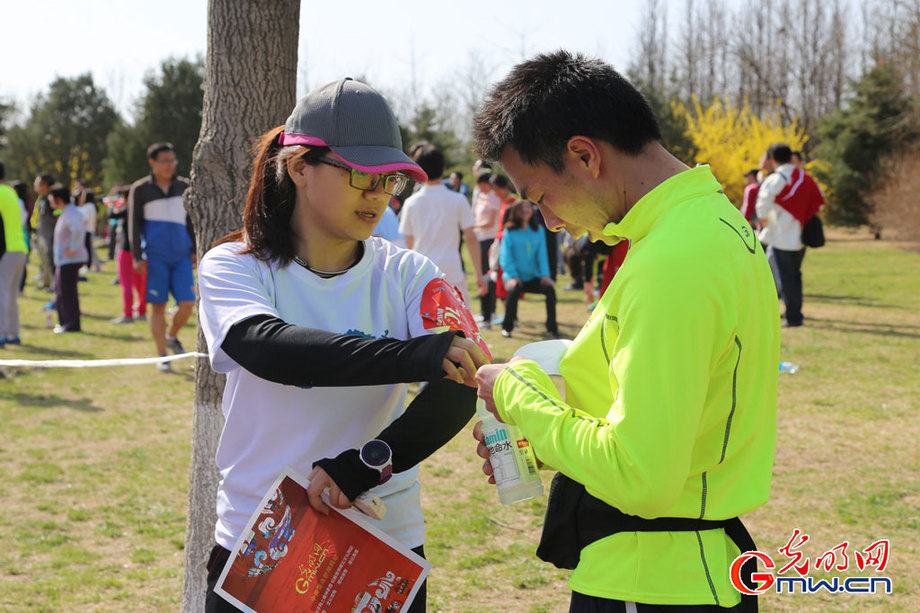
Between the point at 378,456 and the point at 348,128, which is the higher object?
the point at 348,128

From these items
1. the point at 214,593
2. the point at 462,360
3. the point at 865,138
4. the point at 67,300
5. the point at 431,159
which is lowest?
the point at 67,300

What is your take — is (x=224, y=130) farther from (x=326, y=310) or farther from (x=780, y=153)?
(x=780, y=153)

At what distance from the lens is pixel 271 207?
214 cm

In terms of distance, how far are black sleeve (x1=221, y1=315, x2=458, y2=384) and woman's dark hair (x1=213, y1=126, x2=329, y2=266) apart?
320 millimetres

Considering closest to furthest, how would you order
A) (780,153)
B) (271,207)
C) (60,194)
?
(271,207) < (780,153) < (60,194)

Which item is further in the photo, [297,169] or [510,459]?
[297,169]

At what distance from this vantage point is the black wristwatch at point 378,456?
1.88 m

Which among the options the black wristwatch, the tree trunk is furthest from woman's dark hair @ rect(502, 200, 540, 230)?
the black wristwatch

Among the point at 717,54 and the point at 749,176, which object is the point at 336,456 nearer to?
the point at 749,176

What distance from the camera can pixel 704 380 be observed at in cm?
145

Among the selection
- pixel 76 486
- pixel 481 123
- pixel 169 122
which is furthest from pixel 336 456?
pixel 169 122

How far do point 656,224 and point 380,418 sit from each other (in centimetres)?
88

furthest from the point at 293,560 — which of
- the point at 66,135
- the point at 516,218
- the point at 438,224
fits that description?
the point at 66,135

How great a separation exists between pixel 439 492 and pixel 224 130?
3057 millimetres
